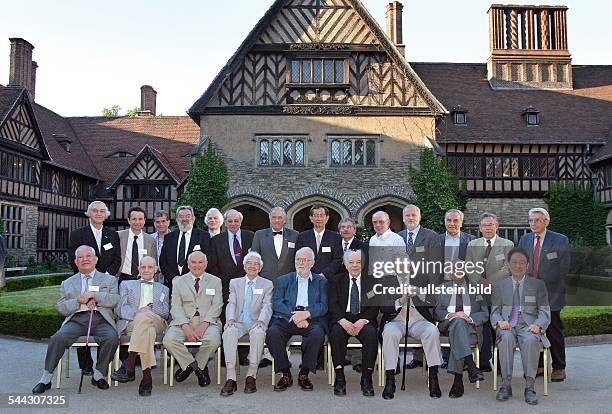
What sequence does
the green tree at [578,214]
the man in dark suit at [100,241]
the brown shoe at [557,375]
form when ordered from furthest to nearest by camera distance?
the green tree at [578,214]
the man in dark suit at [100,241]
the brown shoe at [557,375]

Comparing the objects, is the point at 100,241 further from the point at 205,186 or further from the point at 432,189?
the point at 432,189

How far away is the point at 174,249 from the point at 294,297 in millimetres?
1894

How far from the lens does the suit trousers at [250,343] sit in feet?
20.0

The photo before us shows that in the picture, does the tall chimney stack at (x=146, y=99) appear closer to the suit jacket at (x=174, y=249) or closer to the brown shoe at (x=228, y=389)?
the suit jacket at (x=174, y=249)

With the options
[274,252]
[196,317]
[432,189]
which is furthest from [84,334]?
[432,189]

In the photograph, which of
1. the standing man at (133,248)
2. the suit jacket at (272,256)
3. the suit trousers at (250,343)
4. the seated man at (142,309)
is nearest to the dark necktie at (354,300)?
the suit trousers at (250,343)

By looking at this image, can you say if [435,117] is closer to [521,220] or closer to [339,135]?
[339,135]

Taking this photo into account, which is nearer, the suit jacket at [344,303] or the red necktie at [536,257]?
the suit jacket at [344,303]

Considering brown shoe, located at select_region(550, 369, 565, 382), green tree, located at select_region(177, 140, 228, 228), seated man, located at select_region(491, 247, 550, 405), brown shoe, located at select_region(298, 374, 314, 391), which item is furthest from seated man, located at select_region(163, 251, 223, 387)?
green tree, located at select_region(177, 140, 228, 228)

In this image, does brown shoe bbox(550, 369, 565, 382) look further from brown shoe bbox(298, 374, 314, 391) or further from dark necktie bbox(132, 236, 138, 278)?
dark necktie bbox(132, 236, 138, 278)

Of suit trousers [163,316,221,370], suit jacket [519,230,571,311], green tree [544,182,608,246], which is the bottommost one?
suit trousers [163,316,221,370]

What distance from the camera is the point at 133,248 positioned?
751 centimetres

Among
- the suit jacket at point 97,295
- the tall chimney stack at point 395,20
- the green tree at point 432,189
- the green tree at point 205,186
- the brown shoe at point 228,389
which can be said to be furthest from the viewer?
the tall chimney stack at point 395,20

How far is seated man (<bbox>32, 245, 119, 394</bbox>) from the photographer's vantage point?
6.09 metres
